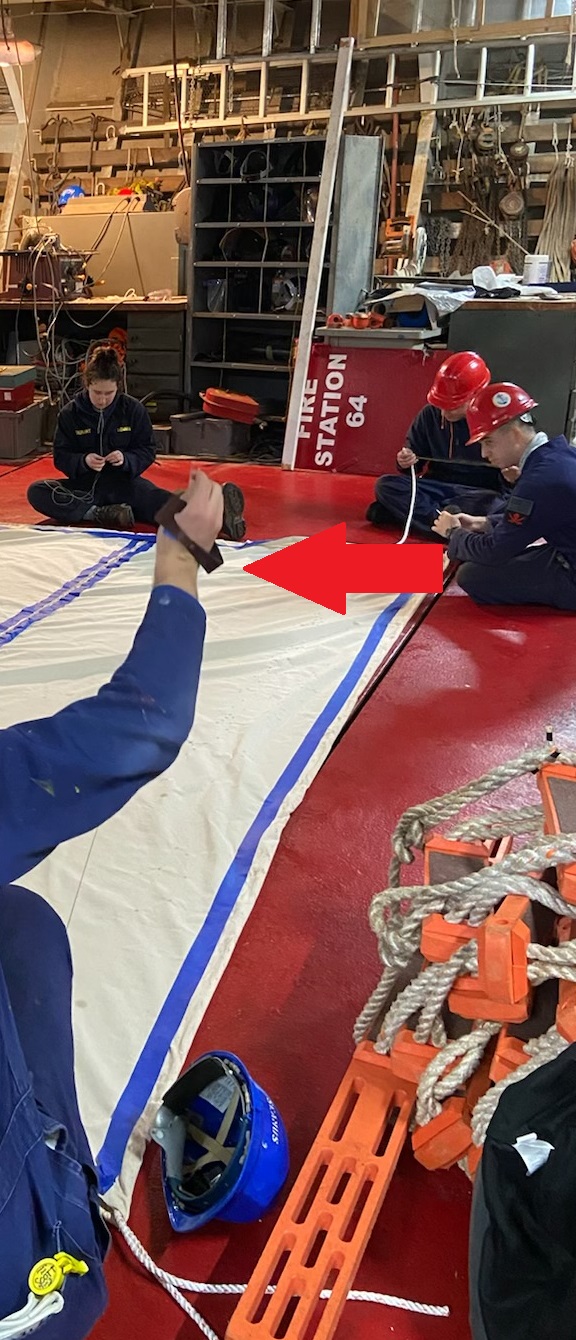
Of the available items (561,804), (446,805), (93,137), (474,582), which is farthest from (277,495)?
(93,137)

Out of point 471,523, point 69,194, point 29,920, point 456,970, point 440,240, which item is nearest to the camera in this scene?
point 29,920

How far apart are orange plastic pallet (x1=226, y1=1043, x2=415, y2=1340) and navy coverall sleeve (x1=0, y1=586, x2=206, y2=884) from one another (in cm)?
58

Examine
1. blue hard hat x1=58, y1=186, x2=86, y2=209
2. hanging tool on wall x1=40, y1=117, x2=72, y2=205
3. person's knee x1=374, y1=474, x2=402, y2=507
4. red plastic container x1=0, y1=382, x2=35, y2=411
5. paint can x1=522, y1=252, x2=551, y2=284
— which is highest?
hanging tool on wall x1=40, y1=117, x2=72, y2=205

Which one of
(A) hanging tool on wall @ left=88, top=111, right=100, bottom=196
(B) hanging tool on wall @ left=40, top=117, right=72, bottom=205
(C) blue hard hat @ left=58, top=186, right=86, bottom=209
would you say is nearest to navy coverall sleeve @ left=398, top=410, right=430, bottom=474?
(C) blue hard hat @ left=58, top=186, right=86, bottom=209

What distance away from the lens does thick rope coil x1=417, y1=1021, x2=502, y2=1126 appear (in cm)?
130

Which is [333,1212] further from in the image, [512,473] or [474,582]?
[512,473]

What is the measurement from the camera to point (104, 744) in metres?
0.97

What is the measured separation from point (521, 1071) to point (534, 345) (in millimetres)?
4659

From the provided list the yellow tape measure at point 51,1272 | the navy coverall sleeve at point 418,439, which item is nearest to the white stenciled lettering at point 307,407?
the navy coverall sleeve at point 418,439

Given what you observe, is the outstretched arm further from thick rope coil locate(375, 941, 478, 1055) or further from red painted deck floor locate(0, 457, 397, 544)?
red painted deck floor locate(0, 457, 397, 544)

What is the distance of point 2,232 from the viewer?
923 centimetres

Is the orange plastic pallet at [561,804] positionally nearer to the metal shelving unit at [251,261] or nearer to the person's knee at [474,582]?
the person's knee at [474,582]

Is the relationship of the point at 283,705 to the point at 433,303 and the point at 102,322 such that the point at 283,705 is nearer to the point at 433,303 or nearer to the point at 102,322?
the point at 433,303

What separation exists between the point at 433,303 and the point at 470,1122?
16.2ft
